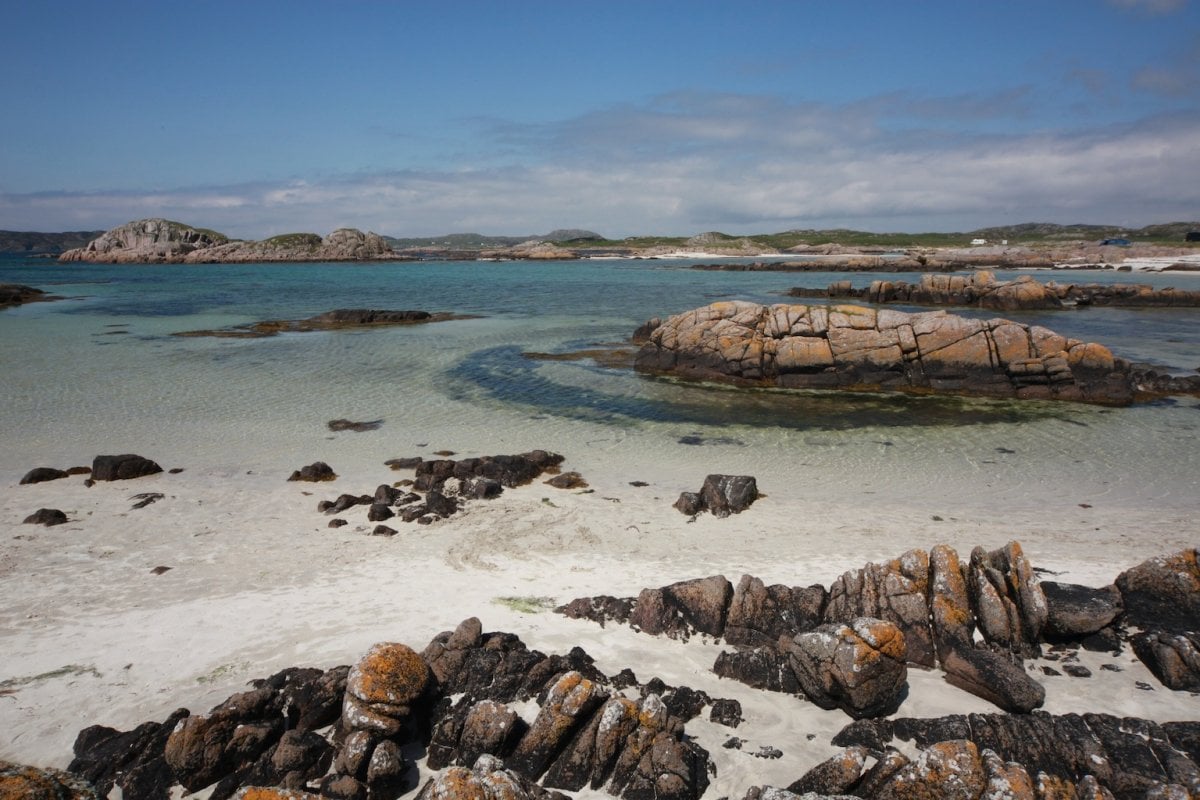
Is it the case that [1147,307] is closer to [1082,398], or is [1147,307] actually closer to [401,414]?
[1082,398]

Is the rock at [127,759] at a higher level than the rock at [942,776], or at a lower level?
lower

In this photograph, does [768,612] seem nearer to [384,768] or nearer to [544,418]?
[384,768]

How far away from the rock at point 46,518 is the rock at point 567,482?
10188mm

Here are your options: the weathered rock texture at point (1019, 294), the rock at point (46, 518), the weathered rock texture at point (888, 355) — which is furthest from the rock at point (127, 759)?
the weathered rock texture at point (1019, 294)

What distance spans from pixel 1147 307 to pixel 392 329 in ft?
195

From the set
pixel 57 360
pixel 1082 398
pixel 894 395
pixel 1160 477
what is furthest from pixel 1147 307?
pixel 57 360

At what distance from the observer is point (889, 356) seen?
26.6m

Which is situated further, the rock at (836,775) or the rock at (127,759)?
the rock at (127,759)

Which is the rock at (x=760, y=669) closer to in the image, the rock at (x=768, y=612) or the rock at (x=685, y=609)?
the rock at (x=768, y=612)

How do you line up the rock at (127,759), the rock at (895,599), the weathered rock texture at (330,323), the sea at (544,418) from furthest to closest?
the weathered rock texture at (330,323), the sea at (544,418), the rock at (895,599), the rock at (127,759)

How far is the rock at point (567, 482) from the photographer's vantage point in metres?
15.8

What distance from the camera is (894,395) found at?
25484mm

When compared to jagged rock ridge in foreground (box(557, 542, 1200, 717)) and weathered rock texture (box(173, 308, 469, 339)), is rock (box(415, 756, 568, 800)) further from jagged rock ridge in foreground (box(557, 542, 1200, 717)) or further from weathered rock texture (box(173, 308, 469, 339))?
weathered rock texture (box(173, 308, 469, 339))

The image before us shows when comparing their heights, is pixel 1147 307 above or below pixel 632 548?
above
